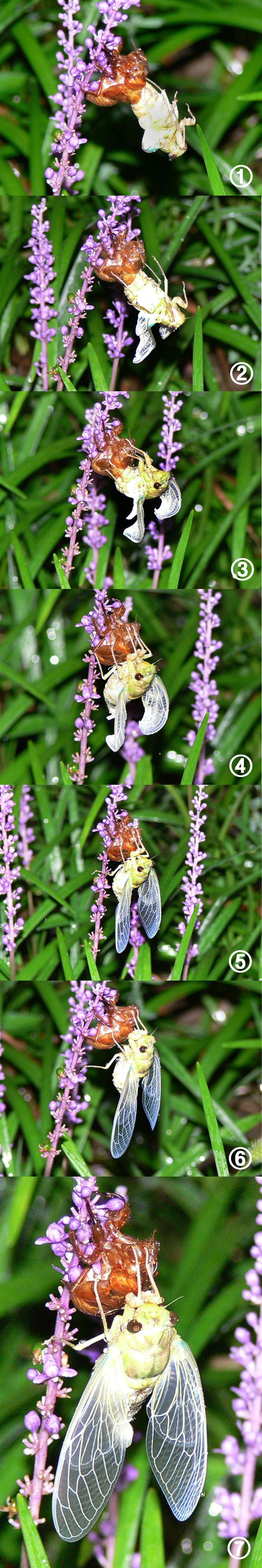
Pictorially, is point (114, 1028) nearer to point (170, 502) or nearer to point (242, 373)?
point (170, 502)

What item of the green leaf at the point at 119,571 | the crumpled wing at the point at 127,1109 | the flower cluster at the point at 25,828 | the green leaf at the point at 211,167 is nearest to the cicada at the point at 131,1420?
the crumpled wing at the point at 127,1109

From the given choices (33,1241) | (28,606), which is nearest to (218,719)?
(28,606)

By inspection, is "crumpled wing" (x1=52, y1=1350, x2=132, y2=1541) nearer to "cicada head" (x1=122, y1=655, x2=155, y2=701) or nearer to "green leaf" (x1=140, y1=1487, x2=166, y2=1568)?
"green leaf" (x1=140, y1=1487, x2=166, y2=1568)

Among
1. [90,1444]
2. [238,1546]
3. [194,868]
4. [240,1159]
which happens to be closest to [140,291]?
[194,868]

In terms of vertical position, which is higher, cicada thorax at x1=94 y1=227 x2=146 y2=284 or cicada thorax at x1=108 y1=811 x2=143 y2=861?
cicada thorax at x1=94 y1=227 x2=146 y2=284

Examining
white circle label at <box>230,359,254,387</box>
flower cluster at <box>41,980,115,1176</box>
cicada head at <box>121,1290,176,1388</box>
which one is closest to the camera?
cicada head at <box>121,1290,176,1388</box>

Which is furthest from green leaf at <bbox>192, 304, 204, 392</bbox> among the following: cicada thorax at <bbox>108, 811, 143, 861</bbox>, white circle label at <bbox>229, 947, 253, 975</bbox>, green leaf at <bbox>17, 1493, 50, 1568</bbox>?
green leaf at <bbox>17, 1493, 50, 1568</bbox>
